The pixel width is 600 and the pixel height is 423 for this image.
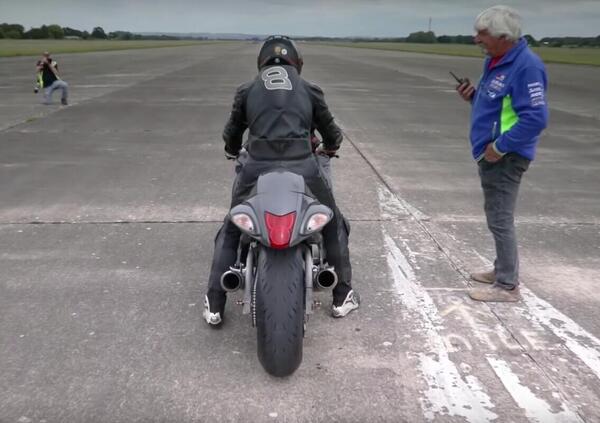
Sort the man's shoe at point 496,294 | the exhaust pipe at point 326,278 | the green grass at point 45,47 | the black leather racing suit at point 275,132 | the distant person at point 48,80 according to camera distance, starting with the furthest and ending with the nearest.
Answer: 1. the green grass at point 45,47
2. the distant person at point 48,80
3. the man's shoe at point 496,294
4. the black leather racing suit at point 275,132
5. the exhaust pipe at point 326,278

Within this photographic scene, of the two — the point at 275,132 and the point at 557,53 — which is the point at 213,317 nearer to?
the point at 275,132

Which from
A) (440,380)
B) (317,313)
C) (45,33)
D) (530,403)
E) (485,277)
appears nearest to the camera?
(530,403)

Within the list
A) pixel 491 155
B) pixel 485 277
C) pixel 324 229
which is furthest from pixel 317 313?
pixel 491 155

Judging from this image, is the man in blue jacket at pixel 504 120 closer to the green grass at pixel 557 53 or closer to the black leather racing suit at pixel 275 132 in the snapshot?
the black leather racing suit at pixel 275 132

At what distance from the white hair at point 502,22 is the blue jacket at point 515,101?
0.11m

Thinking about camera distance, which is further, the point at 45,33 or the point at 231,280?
the point at 45,33

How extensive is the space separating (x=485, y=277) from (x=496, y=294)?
33 centimetres

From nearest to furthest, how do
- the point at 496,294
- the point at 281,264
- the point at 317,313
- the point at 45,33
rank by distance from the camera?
the point at 281,264, the point at 317,313, the point at 496,294, the point at 45,33

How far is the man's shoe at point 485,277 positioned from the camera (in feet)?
15.3

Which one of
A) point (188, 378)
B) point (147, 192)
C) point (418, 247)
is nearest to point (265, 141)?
point (188, 378)

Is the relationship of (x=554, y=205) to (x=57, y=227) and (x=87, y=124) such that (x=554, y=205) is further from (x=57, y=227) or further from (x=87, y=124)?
(x=87, y=124)

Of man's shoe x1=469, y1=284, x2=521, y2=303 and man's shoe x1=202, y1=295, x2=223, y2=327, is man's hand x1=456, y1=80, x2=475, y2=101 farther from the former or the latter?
man's shoe x1=202, y1=295, x2=223, y2=327

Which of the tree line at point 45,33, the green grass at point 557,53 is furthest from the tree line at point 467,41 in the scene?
the tree line at point 45,33

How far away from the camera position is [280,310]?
3.17 metres
